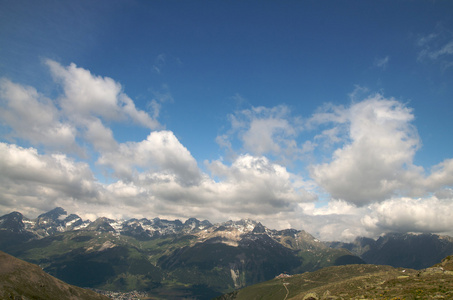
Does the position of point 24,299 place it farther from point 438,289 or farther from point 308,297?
point 438,289

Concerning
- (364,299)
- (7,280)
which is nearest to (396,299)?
(364,299)

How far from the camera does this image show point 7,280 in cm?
19638

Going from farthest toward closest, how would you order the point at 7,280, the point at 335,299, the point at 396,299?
the point at 7,280 → the point at 335,299 → the point at 396,299

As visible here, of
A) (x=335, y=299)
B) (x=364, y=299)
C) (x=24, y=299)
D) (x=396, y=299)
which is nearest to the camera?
(x=396, y=299)

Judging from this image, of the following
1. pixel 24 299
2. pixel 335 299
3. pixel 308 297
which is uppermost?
pixel 335 299

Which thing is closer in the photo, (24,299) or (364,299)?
(364,299)

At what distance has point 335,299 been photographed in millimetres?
72312

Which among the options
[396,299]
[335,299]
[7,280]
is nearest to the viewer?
[396,299]

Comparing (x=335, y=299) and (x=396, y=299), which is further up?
(x=396, y=299)

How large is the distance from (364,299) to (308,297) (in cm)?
3735

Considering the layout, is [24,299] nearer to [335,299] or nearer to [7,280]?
[7,280]

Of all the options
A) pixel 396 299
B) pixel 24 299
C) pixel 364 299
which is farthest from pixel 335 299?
pixel 24 299

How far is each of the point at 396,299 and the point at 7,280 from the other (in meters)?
279

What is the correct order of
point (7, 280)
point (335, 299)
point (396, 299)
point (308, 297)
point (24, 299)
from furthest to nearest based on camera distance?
point (7, 280), point (24, 299), point (308, 297), point (335, 299), point (396, 299)
